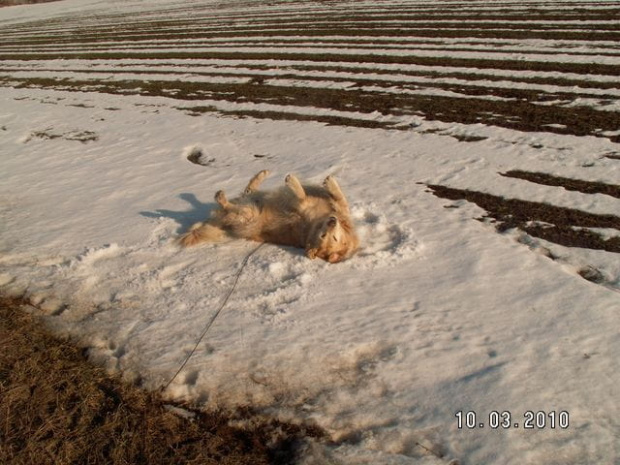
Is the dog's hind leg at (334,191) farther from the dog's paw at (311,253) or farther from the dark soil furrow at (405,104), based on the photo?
the dark soil furrow at (405,104)

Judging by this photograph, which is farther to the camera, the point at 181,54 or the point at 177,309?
the point at 181,54

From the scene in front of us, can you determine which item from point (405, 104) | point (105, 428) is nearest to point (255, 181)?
point (105, 428)

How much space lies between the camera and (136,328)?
389cm

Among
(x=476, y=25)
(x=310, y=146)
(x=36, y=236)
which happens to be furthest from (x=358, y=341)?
(x=476, y=25)

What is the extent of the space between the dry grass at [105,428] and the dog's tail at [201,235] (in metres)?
1.87

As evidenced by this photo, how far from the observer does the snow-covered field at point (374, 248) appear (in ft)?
10.3

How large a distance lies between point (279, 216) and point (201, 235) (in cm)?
82

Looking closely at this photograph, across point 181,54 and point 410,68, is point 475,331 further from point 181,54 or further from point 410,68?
point 181,54

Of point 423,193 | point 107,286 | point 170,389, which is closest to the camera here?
point 170,389

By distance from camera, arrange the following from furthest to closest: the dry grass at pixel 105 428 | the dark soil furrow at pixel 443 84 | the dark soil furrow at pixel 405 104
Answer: the dark soil furrow at pixel 443 84 < the dark soil furrow at pixel 405 104 < the dry grass at pixel 105 428

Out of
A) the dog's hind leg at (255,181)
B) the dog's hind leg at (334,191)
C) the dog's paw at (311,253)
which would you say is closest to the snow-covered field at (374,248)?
the dog's paw at (311,253)

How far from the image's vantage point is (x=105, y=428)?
118 inches

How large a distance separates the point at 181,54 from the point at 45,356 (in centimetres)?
1458

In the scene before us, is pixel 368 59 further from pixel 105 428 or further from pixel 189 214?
pixel 105 428
